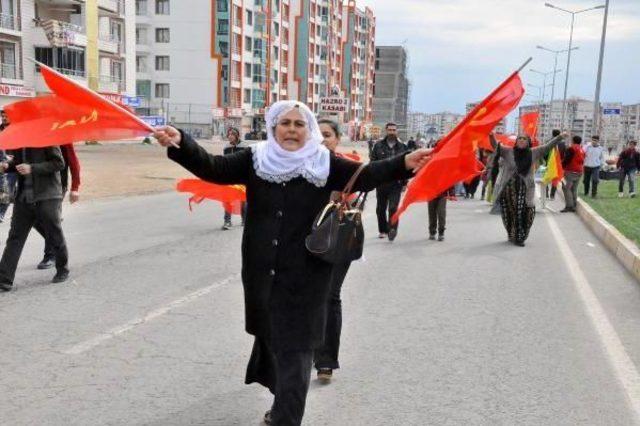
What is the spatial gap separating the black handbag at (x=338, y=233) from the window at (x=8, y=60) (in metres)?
42.4

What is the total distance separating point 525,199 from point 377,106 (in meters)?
127

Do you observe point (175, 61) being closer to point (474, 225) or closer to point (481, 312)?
point (474, 225)

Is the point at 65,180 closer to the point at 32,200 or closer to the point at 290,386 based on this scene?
the point at 32,200

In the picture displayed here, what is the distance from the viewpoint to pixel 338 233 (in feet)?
11.4

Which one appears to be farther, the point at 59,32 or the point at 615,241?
the point at 59,32

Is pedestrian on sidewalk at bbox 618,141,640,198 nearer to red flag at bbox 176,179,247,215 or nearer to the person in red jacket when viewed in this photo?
red flag at bbox 176,179,247,215

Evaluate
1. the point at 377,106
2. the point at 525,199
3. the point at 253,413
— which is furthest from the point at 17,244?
the point at 377,106

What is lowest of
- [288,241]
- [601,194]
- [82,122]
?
[601,194]

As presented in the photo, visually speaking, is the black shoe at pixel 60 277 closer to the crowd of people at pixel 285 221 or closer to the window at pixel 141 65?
the crowd of people at pixel 285 221

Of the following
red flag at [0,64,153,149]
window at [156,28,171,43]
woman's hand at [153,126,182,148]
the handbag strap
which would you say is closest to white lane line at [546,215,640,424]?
the handbag strap

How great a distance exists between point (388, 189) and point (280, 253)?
25.0 feet

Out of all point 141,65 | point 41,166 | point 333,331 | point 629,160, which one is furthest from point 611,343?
point 141,65

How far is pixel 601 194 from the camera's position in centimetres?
2203

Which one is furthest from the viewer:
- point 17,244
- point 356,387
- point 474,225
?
point 474,225
